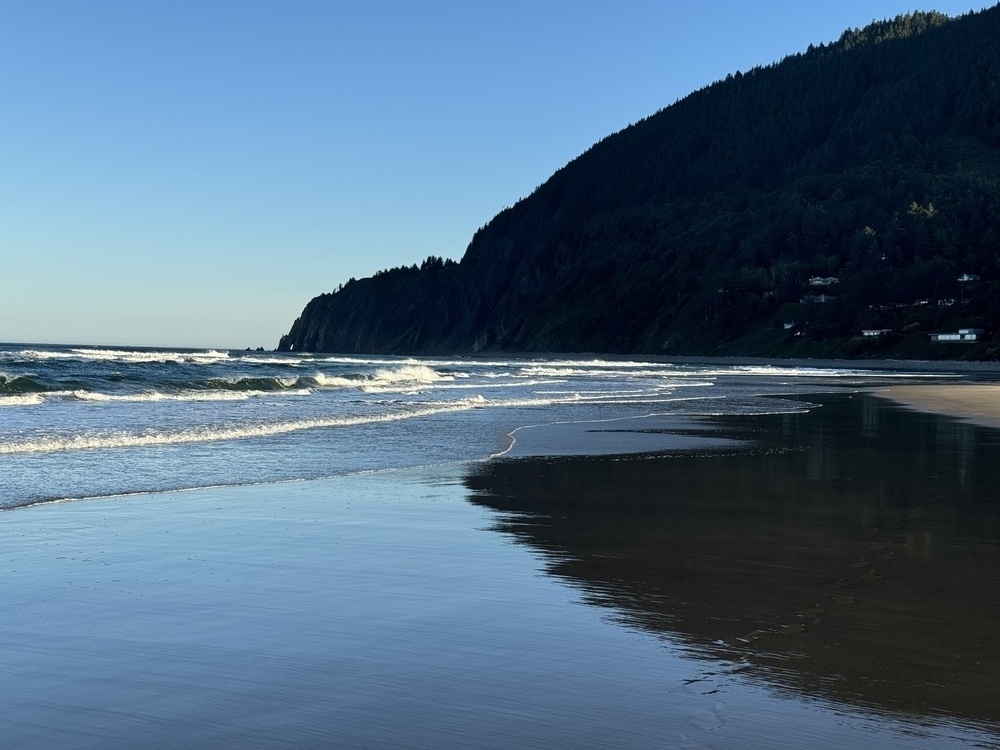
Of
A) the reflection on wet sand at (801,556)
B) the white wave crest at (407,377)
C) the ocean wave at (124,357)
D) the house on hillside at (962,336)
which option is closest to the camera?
the reflection on wet sand at (801,556)

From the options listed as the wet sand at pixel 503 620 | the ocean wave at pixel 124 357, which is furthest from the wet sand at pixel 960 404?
the ocean wave at pixel 124 357

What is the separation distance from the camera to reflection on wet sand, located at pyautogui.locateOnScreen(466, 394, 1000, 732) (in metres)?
5.00

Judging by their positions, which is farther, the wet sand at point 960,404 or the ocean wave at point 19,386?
the ocean wave at point 19,386

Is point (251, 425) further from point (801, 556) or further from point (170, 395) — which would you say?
point (801, 556)

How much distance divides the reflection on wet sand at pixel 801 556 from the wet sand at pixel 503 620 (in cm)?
3

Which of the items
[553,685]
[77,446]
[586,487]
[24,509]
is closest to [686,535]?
[586,487]

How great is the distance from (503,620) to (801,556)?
296 centimetres

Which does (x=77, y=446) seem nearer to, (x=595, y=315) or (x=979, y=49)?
(x=595, y=315)

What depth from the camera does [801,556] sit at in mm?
7738

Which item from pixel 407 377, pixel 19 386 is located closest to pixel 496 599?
pixel 19 386

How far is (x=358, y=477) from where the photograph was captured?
499 inches

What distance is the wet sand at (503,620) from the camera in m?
4.25

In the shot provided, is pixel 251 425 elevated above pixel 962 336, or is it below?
below

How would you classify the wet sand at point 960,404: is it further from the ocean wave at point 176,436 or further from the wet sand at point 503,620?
the wet sand at point 503,620
